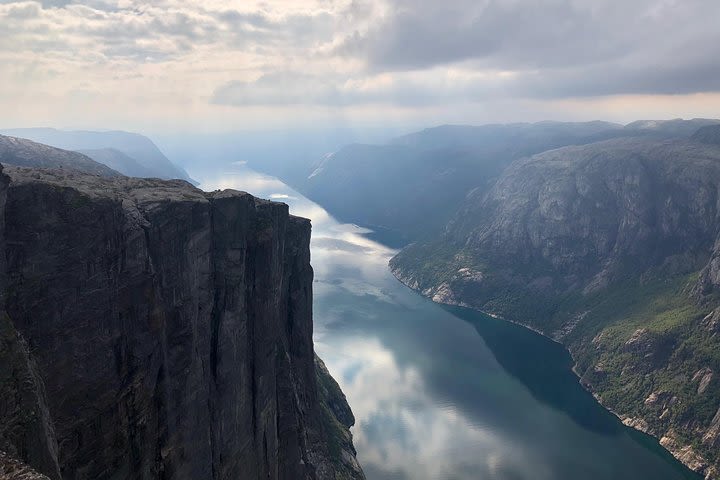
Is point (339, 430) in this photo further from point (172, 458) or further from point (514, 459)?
point (172, 458)

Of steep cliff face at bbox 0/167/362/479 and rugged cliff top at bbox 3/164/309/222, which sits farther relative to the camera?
rugged cliff top at bbox 3/164/309/222

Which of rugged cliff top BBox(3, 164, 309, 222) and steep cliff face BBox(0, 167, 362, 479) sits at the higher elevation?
rugged cliff top BBox(3, 164, 309, 222)

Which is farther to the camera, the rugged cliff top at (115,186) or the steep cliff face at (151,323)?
the rugged cliff top at (115,186)

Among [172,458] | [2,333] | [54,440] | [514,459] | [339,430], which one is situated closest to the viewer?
[2,333]

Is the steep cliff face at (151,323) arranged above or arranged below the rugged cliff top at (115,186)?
below

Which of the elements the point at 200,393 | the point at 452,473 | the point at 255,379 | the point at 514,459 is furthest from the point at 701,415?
the point at 200,393

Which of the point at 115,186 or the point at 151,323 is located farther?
the point at 115,186

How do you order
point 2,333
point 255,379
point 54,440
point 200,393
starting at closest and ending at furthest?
point 2,333 → point 54,440 → point 200,393 → point 255,379

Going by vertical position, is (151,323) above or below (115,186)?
below
